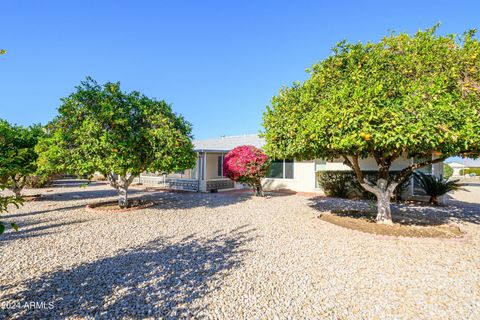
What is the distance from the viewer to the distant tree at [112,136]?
27.4ft

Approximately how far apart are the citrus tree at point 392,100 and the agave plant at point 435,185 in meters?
5.57

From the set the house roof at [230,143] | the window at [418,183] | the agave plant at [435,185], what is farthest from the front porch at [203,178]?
the agave plant at [435,185]

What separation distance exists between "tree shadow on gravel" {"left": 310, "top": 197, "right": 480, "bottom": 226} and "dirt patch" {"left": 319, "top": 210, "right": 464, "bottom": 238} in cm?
3

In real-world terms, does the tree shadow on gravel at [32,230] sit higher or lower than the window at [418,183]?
lower

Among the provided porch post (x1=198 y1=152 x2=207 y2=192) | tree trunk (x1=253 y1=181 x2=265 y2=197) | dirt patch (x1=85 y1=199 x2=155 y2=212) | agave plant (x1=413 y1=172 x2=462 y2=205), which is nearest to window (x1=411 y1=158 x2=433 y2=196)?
agave plant (x1=413 y1=172 x2=462 y2=205)

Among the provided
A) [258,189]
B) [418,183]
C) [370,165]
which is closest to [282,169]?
[258,189]

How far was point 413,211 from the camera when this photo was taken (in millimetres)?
9898

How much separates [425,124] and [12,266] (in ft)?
27.9

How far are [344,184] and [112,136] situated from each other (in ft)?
37.9

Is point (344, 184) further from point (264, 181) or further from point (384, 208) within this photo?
point (384, 208)

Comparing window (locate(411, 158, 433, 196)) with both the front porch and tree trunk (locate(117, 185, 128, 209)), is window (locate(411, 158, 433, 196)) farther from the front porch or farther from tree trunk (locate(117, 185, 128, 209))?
tree trunk (locate(117, 185, 128, 209))

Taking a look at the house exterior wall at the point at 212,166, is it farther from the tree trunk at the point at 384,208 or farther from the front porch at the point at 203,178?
the tree trunk at the point at 384,208

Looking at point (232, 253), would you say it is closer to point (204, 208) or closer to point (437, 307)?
point (437, 307)

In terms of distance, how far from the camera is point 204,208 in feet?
35.0
